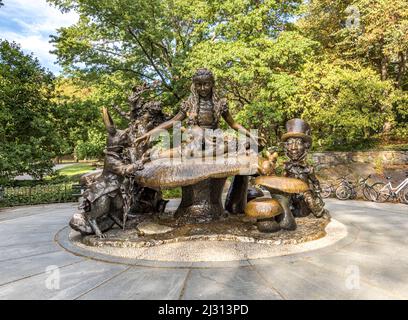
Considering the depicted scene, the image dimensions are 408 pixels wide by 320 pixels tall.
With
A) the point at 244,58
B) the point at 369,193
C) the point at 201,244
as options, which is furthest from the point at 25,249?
the point at 244,58

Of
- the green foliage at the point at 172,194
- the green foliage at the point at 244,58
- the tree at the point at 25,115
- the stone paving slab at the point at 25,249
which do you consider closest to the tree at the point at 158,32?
the green foliage at the point at 244,58

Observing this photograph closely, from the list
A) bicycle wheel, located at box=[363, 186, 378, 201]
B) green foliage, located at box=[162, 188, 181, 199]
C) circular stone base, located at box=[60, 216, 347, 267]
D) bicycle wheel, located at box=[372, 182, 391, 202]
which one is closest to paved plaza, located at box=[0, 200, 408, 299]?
circular stone base, located at box=[60, 216, 347, 267]

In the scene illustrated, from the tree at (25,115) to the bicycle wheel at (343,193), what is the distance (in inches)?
521

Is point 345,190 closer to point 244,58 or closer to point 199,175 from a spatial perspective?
point 244,58

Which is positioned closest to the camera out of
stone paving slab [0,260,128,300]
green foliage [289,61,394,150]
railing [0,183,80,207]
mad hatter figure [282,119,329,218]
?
stone paving slab [0,260,128,300]

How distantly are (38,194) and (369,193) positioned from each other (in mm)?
13851

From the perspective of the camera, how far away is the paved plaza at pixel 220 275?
11.1 feet

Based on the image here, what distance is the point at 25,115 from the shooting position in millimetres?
15039

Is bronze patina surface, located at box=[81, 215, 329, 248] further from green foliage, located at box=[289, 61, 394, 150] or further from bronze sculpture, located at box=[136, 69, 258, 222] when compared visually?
green foliage, located at box=[289, 61, 394, 150]

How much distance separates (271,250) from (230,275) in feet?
3.71

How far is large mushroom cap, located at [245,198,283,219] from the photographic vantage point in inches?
212

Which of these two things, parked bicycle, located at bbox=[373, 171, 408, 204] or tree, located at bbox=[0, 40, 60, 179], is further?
tree, located at bbox=[0, 40, 60, 179]

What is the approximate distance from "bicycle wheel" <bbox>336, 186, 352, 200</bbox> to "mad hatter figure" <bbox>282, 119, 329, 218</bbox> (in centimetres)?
656
